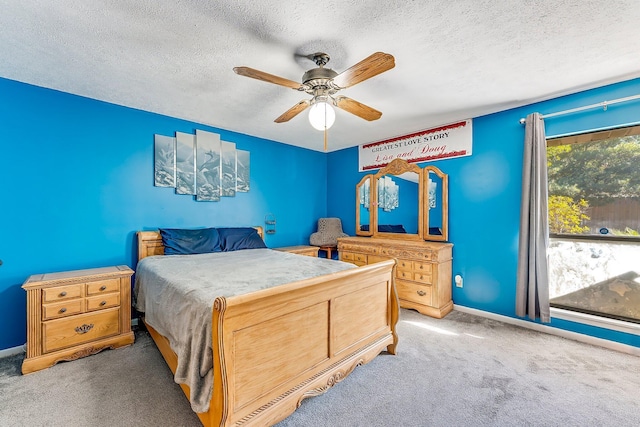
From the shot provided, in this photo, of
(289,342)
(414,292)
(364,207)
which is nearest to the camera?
(289,342)

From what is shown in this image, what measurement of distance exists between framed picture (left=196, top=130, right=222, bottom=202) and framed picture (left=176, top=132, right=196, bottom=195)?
60mm

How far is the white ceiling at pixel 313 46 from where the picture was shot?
1.58m

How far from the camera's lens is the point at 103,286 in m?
2.46

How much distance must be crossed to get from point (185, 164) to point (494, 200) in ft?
12.5

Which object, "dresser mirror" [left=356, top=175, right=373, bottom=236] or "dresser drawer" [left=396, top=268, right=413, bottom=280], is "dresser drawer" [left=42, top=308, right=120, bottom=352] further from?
"dresser mirror" [left=356, top=175, right=373, bottom=236]

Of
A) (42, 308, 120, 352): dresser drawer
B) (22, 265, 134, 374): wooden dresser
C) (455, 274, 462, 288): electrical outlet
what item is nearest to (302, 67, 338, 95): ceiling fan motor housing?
(22, 265, 134, 374): wooden dresser

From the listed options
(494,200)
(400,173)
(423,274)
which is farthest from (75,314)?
(494,200)

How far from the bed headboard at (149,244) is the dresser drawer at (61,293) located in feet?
2.51

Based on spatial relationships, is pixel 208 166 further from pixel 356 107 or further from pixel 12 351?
pixel 12 351

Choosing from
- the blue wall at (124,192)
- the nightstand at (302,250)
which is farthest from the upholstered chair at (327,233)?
the blue wall at (124,192)

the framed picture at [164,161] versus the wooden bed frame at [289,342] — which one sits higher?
the framed picture at [164,161]

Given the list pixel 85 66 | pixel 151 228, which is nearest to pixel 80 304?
pixel 151 228

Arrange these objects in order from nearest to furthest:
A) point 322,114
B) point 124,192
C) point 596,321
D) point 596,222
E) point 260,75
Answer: point 260,75 → point 322,114 → point 596,321 → point 596,222 → point 124,192

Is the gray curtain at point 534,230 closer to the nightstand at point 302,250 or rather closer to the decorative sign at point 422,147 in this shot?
the decorative sign at point 422,147
